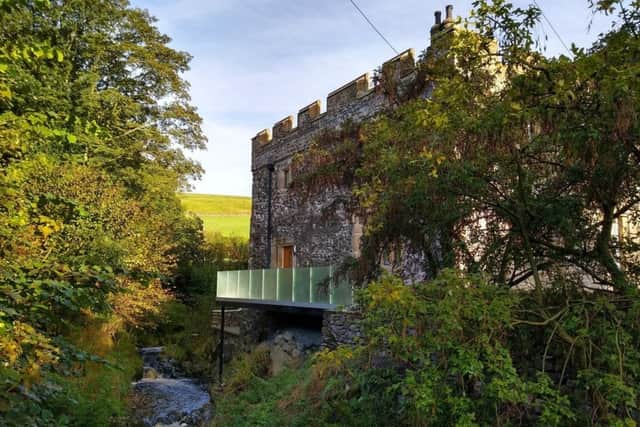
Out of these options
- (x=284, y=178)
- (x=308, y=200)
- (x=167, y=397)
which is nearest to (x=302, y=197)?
(x=308, y=200)

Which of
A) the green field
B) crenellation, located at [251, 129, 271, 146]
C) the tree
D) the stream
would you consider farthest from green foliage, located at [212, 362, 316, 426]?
the green field

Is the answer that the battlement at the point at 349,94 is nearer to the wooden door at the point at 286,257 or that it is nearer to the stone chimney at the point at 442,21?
the stone chimney at the point at 442,21

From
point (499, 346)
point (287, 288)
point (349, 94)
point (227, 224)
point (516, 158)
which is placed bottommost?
point (499, 346)

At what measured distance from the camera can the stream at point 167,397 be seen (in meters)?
10.8

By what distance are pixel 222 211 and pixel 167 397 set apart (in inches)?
1181

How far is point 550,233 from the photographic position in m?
5.04

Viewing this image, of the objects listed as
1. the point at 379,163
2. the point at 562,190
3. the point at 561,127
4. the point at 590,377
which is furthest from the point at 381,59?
the point at 590,377

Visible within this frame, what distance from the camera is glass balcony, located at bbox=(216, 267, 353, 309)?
9.80 meters

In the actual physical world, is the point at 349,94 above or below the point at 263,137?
below

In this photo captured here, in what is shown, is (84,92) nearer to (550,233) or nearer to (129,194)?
(129,194)

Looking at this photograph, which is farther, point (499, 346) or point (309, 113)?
point (309, 113)

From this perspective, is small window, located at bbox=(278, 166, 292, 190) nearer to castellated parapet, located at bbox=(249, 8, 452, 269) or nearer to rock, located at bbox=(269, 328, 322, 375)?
castellated parapet, located at bbox=(249, 8, 452, 269)

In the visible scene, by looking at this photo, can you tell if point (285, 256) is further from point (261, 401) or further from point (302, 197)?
point (261, 401)

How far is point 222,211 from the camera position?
41.7 metres
